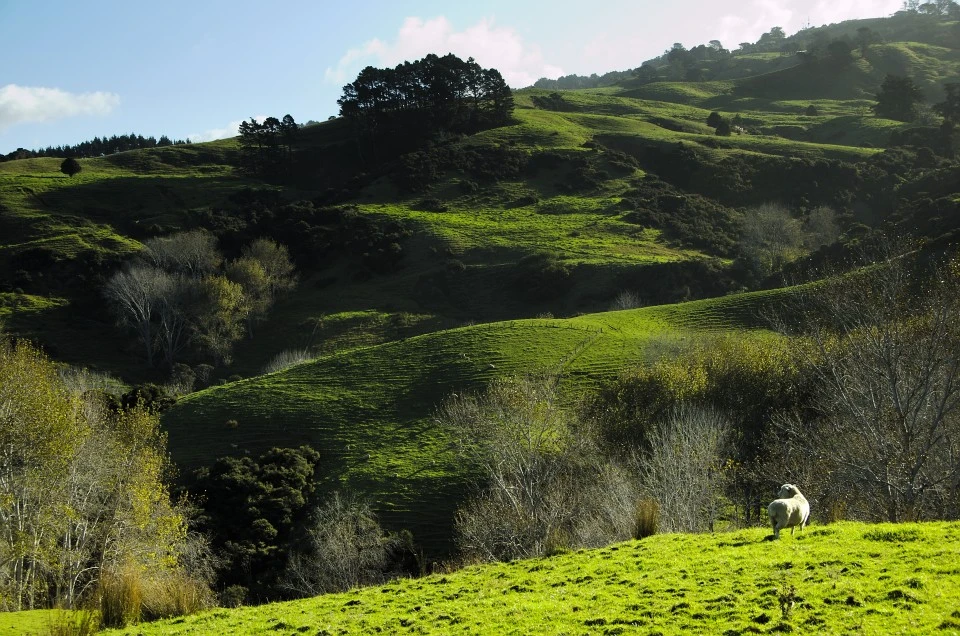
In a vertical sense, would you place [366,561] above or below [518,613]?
below

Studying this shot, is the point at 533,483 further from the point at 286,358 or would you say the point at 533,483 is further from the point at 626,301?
the point at 286,358

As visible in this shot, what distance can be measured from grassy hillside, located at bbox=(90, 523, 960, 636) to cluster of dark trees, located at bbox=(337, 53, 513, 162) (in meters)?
142

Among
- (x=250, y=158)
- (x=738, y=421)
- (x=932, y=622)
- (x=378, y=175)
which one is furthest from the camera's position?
(x=250, y=158)

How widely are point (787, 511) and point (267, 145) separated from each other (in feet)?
519

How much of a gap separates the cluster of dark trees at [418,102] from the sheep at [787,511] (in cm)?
14333

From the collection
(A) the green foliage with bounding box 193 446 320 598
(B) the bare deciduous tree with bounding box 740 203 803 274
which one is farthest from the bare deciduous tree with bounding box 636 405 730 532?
(B) the bare deciduous tree with bounding box 740 203 803 274

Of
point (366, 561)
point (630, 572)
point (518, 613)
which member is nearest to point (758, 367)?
point (366, 561)

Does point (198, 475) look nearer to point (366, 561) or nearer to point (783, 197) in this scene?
point (366, 561)

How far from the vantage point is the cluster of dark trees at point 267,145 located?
15512 centimetres

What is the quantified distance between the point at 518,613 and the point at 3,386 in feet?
95.7

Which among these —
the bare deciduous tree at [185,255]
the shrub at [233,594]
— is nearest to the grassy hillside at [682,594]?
the shrub at [233,594]

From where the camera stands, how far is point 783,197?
121 metres

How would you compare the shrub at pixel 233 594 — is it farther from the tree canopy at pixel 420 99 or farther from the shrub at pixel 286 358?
the tree canopy at pixel 420 99

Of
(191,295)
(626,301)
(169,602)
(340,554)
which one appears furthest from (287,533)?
(191,295)
